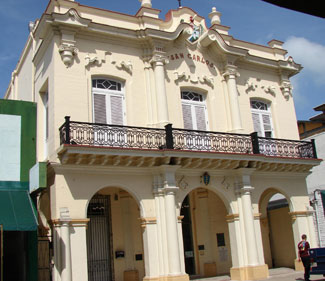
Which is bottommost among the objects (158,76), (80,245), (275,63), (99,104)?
(80,245)

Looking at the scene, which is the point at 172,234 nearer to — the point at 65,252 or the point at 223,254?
the point at 65,252

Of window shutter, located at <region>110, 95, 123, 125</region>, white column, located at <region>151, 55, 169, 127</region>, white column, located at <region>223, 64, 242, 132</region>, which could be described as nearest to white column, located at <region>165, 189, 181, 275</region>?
white column, located at <region>151, 55, 169, 127</region>

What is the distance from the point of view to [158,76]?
15.9m

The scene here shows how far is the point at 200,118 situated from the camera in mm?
17141

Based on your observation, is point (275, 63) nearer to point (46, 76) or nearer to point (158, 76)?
point (158, 76)

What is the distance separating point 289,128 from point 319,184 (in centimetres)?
407

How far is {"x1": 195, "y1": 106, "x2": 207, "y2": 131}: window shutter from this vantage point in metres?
17.0

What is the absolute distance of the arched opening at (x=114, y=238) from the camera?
15.7m

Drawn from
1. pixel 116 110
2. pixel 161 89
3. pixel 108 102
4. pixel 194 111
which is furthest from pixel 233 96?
pixel 108 102

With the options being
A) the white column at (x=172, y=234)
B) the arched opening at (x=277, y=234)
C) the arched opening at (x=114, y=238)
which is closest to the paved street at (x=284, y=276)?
the arched opening at (x=277, y=234)

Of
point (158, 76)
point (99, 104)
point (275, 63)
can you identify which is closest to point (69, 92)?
point (99, 104)

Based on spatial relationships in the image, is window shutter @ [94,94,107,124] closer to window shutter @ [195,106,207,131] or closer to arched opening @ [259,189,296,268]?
window shutter @ [195,106,207,131]

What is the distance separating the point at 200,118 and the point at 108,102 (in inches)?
157

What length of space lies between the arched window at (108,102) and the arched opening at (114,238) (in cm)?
299
